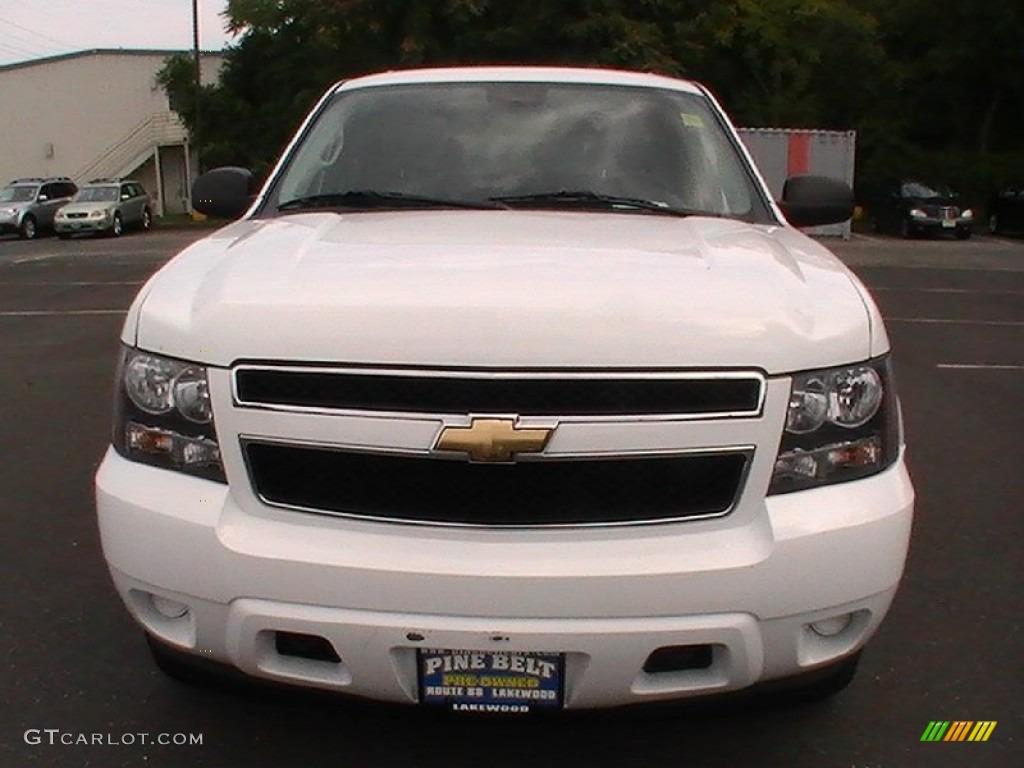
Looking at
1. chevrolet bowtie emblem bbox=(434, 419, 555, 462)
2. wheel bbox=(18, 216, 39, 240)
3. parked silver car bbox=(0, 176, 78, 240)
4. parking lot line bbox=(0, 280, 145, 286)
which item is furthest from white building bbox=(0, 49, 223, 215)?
chevrolet bowtie emblem bbox=(434, 419, 555, 462)

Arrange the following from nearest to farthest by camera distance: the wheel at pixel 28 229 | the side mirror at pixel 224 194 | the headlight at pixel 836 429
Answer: the headlight at pixel 836 429 < the side mirror at pixel 224 194 < the wheel at pixel 28 229

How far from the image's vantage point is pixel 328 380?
7.84 feet

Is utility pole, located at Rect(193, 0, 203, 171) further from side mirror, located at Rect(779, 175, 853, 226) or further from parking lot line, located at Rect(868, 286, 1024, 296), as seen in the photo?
side mirror, located at Rect(779, 175, 853, 226)

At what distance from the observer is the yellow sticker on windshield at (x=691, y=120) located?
4145mm

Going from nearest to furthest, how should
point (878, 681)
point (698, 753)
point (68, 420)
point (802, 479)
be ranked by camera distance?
point (802, 479) < point (698, 753) < point (878, 681) < point (68, 420)

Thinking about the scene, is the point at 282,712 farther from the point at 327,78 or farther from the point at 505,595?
the point at 327,78

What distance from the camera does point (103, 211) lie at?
30.0 meters

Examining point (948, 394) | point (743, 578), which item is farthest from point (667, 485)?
point (948, 394)

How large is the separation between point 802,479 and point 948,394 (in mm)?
5843

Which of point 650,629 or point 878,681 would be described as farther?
point 878,681

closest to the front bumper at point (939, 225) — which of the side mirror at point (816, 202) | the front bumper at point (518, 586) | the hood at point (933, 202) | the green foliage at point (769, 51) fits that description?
the hood at point (933, 202)

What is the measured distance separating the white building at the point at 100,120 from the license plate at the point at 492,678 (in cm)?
4956

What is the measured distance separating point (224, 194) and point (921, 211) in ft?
83.6

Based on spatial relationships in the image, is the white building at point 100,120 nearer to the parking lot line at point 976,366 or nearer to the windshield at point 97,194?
the windshield at point 97,194
